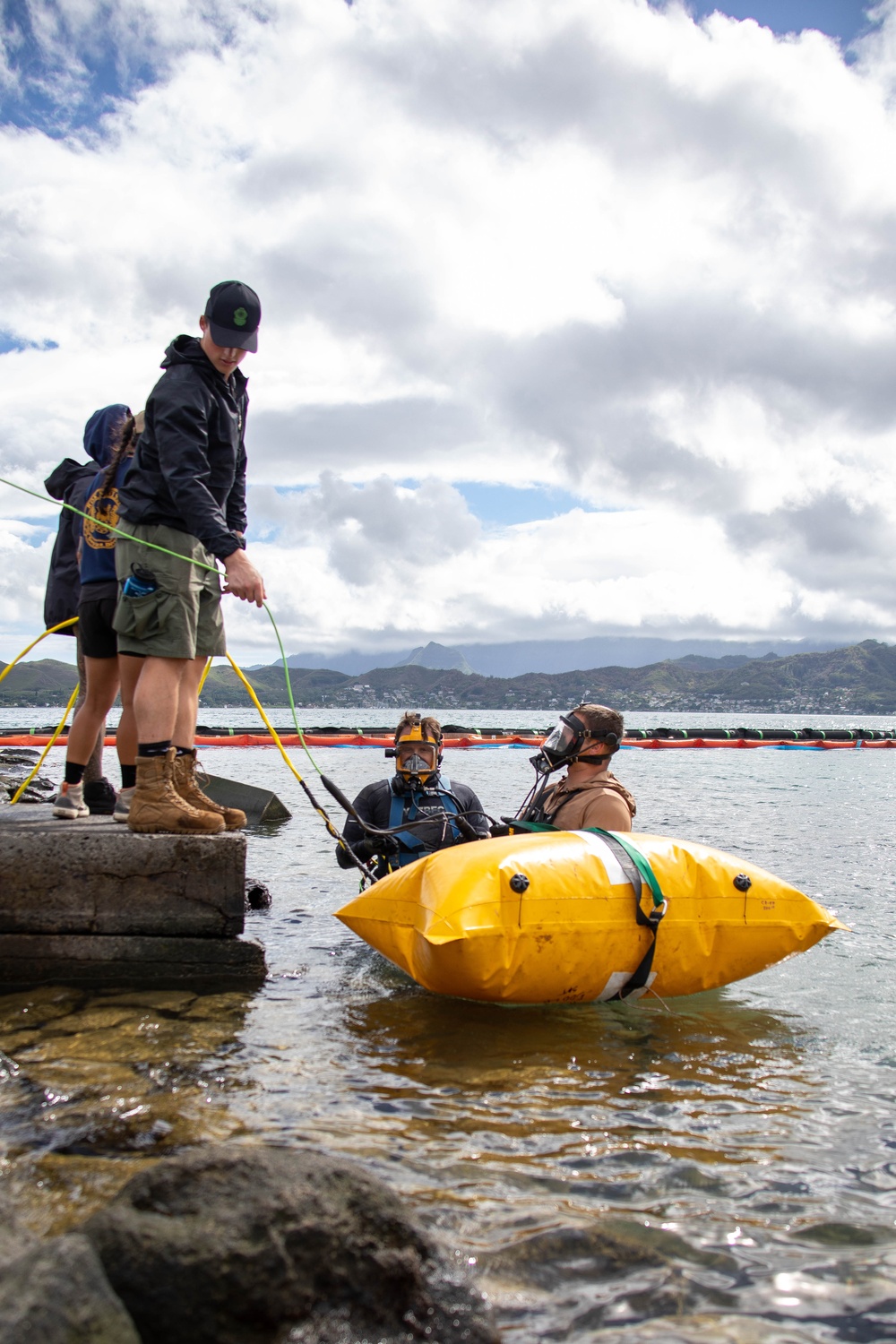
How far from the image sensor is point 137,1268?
2.39m

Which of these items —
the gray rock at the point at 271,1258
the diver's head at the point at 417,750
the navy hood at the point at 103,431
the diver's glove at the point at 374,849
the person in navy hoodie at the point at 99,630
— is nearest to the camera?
the gray rock at the point at 271,1258

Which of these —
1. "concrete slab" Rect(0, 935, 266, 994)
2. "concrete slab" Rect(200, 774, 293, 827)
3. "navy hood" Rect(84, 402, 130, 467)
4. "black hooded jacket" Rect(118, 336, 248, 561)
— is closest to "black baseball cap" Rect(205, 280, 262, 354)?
"black hooded jacket" Rect(118, 336, 248, 561)

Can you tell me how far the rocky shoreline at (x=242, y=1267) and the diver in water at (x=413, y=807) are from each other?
15.8 ft

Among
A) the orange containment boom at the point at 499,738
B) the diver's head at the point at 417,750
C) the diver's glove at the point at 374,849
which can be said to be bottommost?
the orange containment boom at the point at 499,738

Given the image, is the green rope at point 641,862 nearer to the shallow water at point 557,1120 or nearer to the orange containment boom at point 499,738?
the shallow water at point 557,1120

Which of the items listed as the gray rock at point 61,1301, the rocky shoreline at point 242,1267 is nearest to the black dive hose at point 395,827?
the rocky shoreline at point 242,1267

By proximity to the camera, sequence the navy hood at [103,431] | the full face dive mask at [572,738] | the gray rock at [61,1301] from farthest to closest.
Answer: the navy hood at [103,431] → the full face dive mask at [572,738] → the gray rock at [61,1301]

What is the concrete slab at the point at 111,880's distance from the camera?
5480mm

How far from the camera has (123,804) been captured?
25.2ft

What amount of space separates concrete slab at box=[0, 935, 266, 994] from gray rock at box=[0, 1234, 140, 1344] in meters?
3.30

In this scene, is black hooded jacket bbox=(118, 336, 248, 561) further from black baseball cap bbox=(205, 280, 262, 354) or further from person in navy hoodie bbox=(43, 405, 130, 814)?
person in navy hoodie bbox=(43, 405, 130, 814)

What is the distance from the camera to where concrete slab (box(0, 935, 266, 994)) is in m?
5.53

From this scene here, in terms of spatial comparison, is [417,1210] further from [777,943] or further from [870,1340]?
[777,943]

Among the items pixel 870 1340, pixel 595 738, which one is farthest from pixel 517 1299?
pixel 595 738
